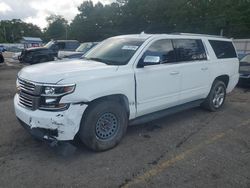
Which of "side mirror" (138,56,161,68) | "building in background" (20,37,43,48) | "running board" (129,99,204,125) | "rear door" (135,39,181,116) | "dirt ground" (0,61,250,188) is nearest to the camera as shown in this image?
"dirt ground" (0,61,250,188)

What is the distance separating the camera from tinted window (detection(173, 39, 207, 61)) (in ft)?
16.9

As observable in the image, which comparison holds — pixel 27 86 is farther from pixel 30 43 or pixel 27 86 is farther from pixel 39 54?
pixel 30 43

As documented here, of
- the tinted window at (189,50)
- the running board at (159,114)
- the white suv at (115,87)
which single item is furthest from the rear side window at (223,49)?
the running board at (159,114)

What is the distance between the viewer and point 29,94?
374 centimetres

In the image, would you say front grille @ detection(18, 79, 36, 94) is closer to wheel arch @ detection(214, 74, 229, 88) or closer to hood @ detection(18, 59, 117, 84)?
hood @ detection(18, 59, 117, 84)

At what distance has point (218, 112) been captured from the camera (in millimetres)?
6402

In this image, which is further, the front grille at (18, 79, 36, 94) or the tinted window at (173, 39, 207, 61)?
the tinted window at (173, 39, 207, 61)

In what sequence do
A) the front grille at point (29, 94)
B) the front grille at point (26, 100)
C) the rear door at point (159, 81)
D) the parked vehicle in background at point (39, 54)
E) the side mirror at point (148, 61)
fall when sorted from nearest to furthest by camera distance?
the front grille at point (29, 94), the front grille at point (26, 100), the side mirror at point (148, 61), the rear door at point (159, 81), the parked vehicle in background at point (39, 54)

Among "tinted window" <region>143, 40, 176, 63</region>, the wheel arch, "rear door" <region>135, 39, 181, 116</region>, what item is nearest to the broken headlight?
"rear door" <region>135, 39, 181, 116</region>

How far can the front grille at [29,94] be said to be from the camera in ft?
11.8

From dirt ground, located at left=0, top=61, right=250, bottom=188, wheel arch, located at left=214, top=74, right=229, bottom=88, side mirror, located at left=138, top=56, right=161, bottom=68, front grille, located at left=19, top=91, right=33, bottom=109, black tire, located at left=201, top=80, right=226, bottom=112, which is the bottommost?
dirt ground, located at left=0, top=61, right=250, bottom=188

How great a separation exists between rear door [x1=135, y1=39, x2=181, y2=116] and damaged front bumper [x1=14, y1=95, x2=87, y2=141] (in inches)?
47.4

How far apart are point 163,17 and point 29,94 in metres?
51.0

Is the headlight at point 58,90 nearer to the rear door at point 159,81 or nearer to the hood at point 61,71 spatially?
the hood at point 61,71
